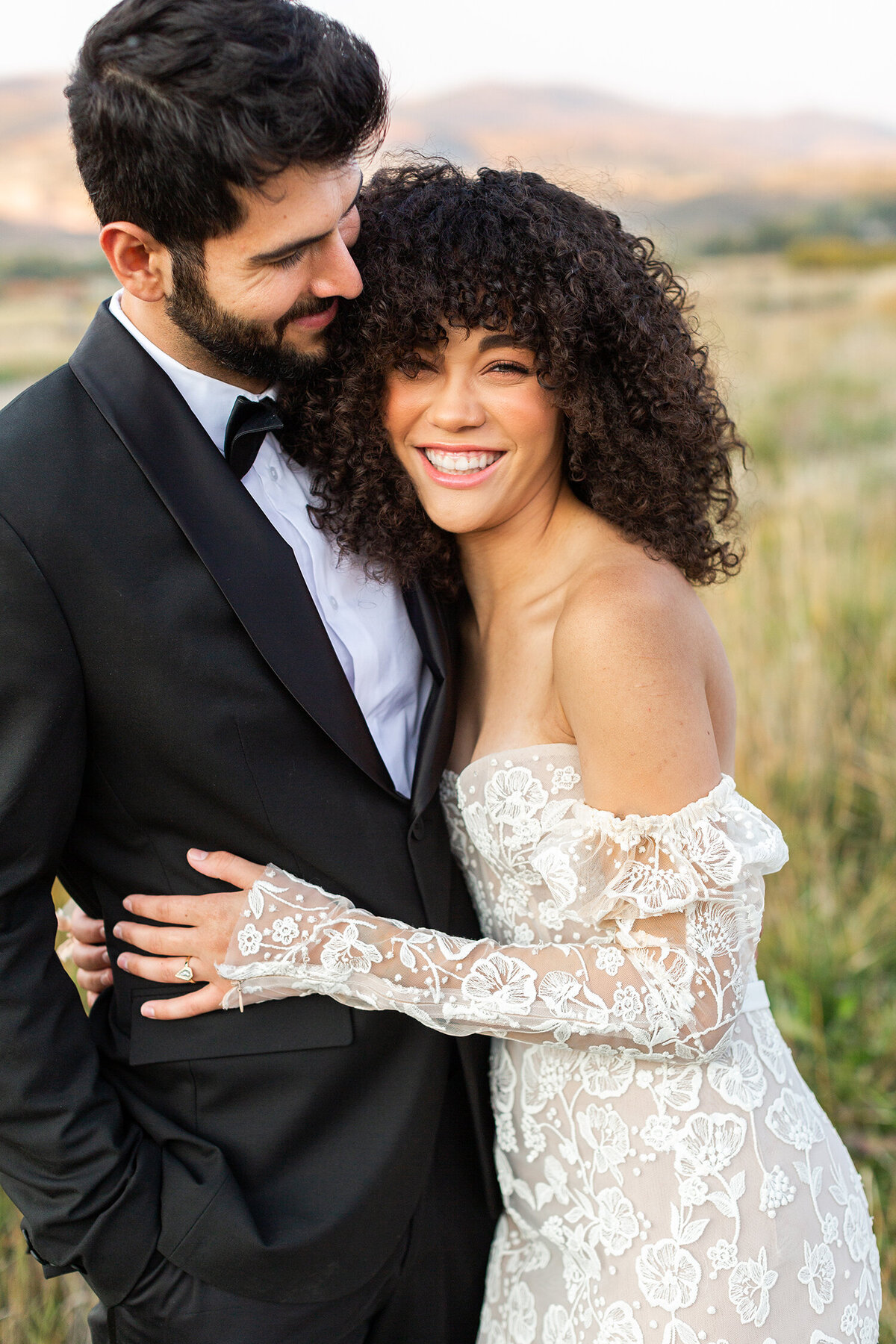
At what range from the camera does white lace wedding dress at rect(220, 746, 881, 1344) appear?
1.73m

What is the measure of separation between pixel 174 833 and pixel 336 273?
3.29ft

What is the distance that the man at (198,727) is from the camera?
1.56 metres

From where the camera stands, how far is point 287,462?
2078 millimetres

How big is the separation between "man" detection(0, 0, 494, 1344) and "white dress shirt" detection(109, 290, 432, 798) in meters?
0.02

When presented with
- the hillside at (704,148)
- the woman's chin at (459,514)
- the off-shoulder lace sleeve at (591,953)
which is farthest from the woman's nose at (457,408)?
the hillside at (704,148)

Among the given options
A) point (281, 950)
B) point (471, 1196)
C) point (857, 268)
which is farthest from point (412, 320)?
point (857, 268)

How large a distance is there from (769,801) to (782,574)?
1.76m

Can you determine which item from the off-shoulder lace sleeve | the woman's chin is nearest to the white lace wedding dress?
the off-shoulder lace sleeve

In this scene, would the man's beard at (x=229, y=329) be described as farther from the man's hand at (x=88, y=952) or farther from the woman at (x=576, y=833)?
the man's hand at (x=88, y=952)

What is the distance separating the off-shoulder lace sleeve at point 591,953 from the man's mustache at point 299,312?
94cm

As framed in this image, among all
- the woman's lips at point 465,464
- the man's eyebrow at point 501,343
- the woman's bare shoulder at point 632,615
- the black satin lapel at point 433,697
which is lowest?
the black satin lapel at point 433,697

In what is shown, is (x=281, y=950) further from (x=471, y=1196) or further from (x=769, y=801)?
(x=769, y=801)

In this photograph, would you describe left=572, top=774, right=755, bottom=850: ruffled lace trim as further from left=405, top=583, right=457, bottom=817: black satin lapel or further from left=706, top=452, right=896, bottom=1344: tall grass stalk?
left=706, top=452, right=896, bottom=1344: tall grass stalk

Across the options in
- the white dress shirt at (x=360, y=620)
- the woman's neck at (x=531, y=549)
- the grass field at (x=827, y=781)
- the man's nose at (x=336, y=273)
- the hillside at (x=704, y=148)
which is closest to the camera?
the man's nose at (x=336, y=273)
